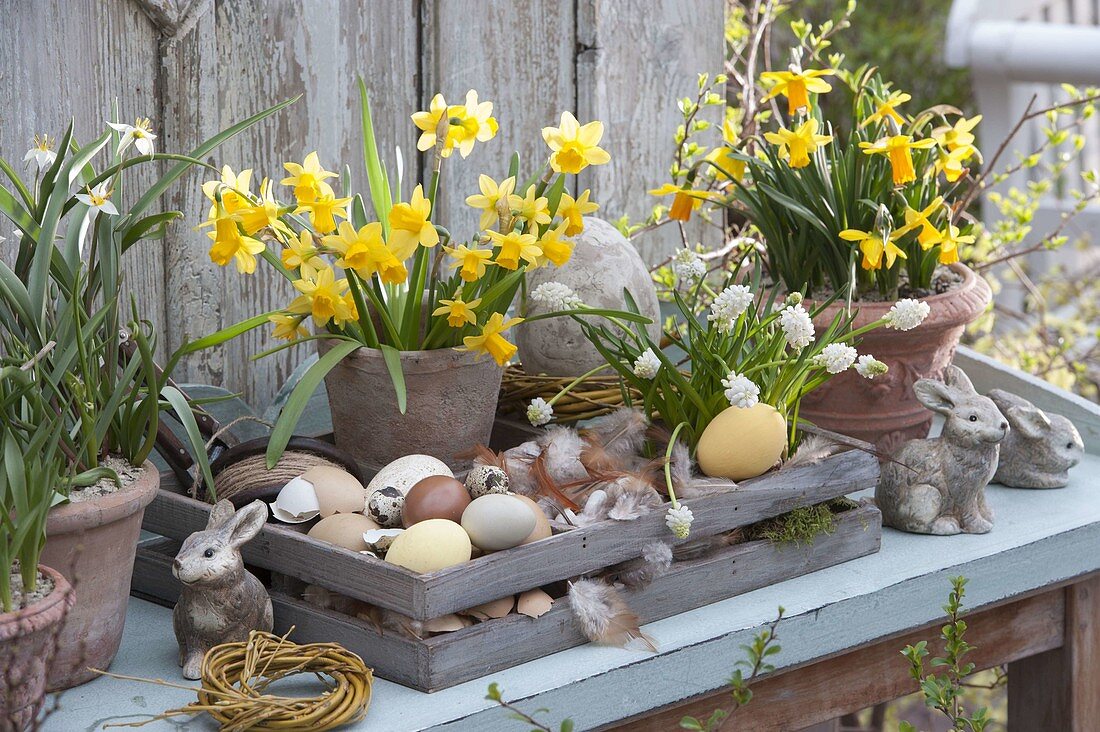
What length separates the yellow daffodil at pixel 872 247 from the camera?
144cm

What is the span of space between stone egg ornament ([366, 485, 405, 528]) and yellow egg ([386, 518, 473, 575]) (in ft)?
0.23

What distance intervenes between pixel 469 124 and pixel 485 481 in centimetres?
36

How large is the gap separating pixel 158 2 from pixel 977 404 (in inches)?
39.0

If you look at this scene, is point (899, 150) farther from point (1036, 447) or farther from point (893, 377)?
point (1036, 447)

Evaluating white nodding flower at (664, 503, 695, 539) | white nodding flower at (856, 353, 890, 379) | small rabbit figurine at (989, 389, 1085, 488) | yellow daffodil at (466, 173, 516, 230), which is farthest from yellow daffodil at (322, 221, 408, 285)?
small rabbit figurine at (989, 389, 1085, 488)

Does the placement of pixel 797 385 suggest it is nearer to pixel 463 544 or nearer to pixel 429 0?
pixel 463 544

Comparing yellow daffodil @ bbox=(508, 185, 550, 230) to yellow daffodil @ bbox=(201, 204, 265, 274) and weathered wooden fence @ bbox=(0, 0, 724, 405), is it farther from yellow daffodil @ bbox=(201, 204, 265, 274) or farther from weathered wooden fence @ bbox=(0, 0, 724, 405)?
weathered wooden fence @ bbox=(0, 0, 724, 405)

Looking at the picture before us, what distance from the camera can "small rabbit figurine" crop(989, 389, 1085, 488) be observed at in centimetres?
156

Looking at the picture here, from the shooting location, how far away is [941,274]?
1670 mm

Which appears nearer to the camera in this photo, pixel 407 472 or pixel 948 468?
pixel 407 472

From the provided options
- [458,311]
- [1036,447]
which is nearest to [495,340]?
[458,311]

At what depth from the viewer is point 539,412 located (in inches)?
55.8

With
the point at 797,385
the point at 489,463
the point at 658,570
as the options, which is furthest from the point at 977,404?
the point at 489,463

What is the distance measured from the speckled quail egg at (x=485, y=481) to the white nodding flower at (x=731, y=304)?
0.28 meters
